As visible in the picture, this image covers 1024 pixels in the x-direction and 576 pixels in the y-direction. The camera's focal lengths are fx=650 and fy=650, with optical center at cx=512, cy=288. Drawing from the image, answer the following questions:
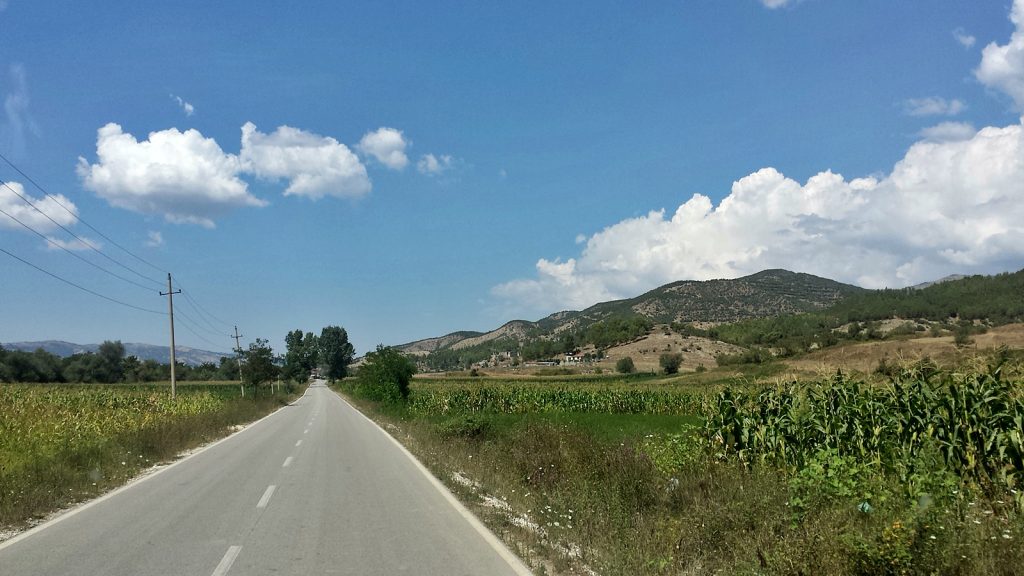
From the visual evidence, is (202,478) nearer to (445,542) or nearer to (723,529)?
(445,542)

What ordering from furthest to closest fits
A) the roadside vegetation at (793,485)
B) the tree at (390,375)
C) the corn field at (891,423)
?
the tree at (390,375)
the corn field at (891,423)
the roadside vegetation at (793,485)

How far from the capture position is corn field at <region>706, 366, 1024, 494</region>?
883 centimetres

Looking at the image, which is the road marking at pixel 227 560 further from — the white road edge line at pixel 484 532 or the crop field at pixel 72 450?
the crop field at pixel 72 450

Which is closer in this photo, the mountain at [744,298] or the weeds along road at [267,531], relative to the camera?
the weeds along road at [267,531]

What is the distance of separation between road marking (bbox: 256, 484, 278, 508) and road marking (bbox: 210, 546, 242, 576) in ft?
10.3

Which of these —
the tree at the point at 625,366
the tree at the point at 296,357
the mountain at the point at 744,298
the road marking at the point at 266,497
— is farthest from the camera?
the tree at the point at 296,357

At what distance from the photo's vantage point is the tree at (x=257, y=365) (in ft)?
258

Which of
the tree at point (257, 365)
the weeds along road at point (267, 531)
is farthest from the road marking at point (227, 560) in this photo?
the tree at point (257, 365)

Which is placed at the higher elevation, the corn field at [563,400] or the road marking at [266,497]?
the road marking at [266,497]

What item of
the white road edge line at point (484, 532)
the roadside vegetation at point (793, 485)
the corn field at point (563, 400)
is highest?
the roadside vegetation at point (793, 485)

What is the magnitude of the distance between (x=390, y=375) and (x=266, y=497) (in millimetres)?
40976

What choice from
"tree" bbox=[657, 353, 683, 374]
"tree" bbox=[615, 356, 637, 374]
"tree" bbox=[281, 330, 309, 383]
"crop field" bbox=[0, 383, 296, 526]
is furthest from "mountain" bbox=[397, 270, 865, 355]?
"crop field" bbox=[0, 383, 296, 526]

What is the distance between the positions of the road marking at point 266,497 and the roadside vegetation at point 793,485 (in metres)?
3.44

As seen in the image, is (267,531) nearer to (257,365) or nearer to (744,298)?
(257,365)
